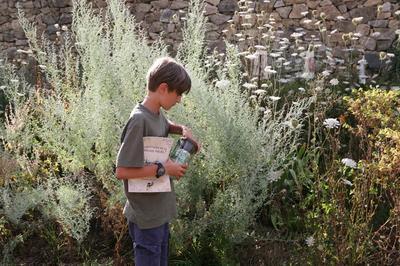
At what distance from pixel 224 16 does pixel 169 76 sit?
5684 millimetres

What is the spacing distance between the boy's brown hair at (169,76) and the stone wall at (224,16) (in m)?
3.55

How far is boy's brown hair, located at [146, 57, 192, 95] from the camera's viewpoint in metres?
2.57

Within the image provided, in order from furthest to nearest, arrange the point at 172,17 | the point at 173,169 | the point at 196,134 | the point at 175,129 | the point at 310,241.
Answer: the point at 172,17, the point at 196,134, the point at 310,241, the point at 175,129, the point at 173,169

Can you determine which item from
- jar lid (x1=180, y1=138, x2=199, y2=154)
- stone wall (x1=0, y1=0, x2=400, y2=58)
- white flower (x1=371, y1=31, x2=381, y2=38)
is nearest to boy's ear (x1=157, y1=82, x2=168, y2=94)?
jar lid (x1=180, y1=138, x2=199, y2=154)

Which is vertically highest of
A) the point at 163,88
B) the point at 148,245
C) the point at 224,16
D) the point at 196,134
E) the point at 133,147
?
the point at 163,88

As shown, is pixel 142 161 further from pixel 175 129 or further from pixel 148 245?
pixel 148 245

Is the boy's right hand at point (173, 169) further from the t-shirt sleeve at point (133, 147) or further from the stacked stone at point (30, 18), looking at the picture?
the stacked stone at point (30, 18)

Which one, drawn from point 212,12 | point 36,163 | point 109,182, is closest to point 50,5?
point 212,12

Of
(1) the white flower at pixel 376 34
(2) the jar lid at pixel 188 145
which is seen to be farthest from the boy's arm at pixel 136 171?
(1) the white flower at pixel 376 34

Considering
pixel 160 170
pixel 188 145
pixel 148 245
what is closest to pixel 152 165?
pixel 160 170

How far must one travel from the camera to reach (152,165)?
8.56 feet

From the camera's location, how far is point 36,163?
4.15m

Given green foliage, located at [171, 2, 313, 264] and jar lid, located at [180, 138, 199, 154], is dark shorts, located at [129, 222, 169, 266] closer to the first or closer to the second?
jar lid, located at [180, 138, 199, 154]

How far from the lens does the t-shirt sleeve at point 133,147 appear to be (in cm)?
255
